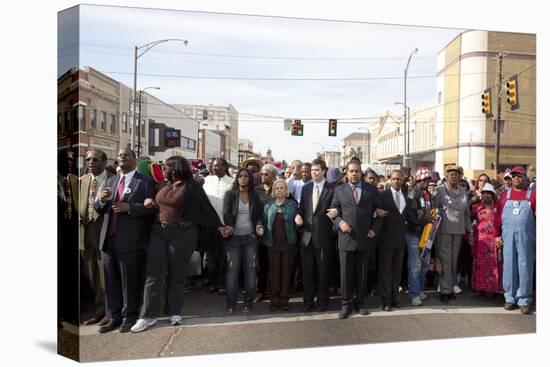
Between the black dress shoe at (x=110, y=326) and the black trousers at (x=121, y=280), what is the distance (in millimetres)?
36

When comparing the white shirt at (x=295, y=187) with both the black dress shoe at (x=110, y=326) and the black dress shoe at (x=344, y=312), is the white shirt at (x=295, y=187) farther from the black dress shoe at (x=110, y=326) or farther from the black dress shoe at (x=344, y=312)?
the black dress shoe at (x=110, y=326)

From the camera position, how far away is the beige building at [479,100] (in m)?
6.14

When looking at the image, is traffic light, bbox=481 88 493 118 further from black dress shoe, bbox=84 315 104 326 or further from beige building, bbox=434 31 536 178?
black dress shoe, bbox=84 315 104 326

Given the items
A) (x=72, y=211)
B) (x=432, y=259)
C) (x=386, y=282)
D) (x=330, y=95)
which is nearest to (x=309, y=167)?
(x=330, y=95)

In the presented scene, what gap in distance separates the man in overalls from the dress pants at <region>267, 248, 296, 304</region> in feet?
8.61

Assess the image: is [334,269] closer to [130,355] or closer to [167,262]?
[167,262]

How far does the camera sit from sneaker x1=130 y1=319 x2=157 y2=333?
17.3 feet

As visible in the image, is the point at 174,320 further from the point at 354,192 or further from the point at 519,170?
the point at 519,170

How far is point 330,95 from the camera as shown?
583 cm

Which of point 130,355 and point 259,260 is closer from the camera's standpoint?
point 130,355

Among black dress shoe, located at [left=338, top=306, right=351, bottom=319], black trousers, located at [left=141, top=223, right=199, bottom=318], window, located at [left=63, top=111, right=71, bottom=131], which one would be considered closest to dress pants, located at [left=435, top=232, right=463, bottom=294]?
black dress shoe, located at [left=338, top=306, right=351, bottom=319]

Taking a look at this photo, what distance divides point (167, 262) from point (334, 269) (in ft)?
6.05

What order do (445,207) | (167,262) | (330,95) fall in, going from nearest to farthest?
1. (167,262)
2. (330,95)
3. (445,207)

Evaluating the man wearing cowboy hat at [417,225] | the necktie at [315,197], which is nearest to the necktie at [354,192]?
the necktie at [315,197]
